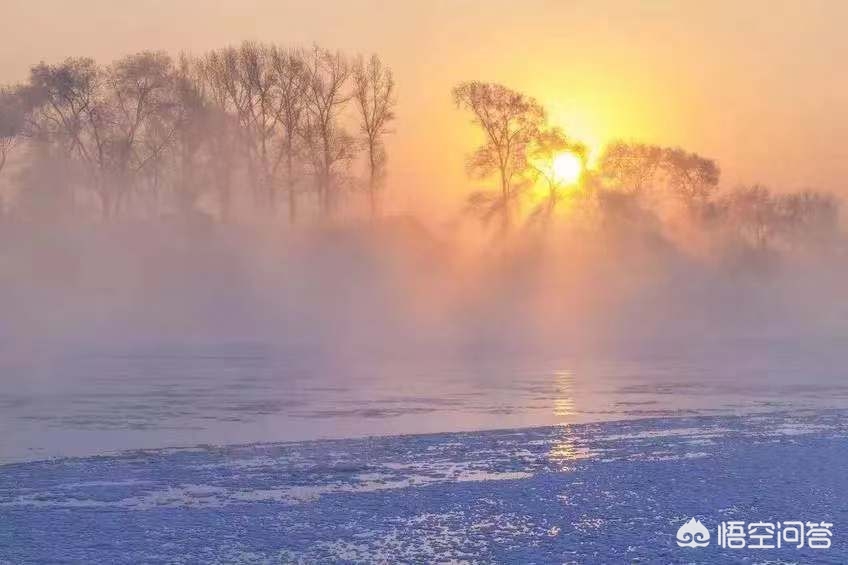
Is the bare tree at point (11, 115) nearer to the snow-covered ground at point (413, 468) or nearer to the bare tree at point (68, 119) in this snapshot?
the bare tree at point (68, 119)

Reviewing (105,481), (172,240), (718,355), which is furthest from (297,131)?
(105,481)

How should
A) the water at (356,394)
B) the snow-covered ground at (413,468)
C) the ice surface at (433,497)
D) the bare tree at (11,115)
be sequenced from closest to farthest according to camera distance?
the ice surface at (433,497) < the snow-covered ground at (413,468) < the water at (356,394) < the bare tree at (11,115)

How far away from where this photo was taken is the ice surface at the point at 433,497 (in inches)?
356

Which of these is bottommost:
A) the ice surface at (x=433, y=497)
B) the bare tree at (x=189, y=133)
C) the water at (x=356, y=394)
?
the ice surface at (x=433, y=497)

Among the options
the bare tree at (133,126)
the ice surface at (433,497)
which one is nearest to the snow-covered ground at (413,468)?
the ice surface at (433,497)

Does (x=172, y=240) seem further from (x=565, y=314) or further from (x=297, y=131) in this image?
(x=565, y=314)

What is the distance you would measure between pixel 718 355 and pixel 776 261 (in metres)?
50.0

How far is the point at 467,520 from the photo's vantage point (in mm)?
10016

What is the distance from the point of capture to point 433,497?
10.9 m

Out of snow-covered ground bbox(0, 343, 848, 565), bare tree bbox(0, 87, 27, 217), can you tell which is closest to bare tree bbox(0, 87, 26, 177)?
bare tree bbox(0, 87, 27, 217)

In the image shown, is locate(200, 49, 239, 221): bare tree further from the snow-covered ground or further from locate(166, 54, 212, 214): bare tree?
the snow-covered ground

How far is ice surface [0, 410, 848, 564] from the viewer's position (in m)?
9.05

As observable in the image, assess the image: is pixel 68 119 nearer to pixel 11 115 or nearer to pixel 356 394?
pixel 11 115

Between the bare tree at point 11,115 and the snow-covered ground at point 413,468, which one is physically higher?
the bare tree at point 11,115
